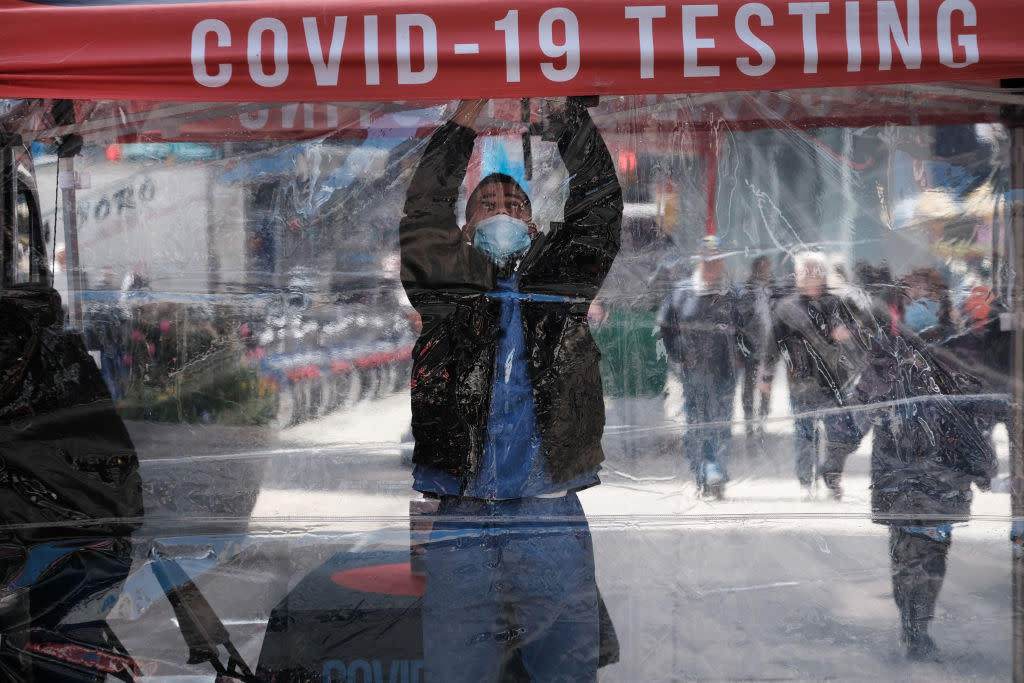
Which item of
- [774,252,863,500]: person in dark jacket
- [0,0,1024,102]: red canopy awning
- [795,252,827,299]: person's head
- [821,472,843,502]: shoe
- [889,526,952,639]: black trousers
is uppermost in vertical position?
[0,0,1024,102]: red canopy awning

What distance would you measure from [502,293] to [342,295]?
0.44m

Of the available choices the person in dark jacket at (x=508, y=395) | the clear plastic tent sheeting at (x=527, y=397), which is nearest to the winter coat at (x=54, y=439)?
the clear plastic tent sheeting at (x=527, y=397)

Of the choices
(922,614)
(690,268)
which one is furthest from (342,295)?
(922,614)

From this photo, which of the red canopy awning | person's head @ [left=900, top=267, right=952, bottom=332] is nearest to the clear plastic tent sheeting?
person's head @ [left=900, top=267, right=952, bottom=332]

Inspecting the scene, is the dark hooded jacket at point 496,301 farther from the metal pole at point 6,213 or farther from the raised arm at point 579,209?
the metal pole at point 6,213

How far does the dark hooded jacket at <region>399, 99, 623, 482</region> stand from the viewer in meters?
2.29

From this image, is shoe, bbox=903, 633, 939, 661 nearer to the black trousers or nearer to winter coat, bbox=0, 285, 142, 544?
the black trousers

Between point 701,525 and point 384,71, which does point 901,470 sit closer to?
point 701,525

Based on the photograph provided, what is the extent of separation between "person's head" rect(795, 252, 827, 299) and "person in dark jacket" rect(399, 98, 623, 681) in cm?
51

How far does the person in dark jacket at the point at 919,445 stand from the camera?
2.35 m

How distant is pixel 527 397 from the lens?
7.57 feet

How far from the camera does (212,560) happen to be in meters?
2.37

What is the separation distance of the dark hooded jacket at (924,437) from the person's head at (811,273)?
0.64 ft

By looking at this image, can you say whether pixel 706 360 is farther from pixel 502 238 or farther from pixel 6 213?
pixel 6 213
